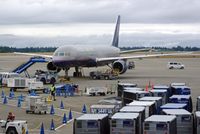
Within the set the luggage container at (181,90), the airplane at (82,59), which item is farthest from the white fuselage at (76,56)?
the luggage container at (181,90)

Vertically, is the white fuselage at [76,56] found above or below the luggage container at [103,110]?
above

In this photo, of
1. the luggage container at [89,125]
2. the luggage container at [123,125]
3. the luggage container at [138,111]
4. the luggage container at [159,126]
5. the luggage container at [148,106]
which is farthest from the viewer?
the luggage container at [148,106]

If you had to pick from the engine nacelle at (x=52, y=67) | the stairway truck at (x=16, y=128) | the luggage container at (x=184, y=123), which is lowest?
the stairway truck at (x=16, y=128)

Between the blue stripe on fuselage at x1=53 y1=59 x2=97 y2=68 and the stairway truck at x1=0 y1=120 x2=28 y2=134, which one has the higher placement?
the blue stripe on fuselage at x1=53 y1=59 x2=97 y2=68

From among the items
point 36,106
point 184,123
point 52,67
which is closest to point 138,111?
point 184,123

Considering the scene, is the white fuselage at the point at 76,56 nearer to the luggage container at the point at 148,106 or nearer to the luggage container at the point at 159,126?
the luggage container at the point at 148,106

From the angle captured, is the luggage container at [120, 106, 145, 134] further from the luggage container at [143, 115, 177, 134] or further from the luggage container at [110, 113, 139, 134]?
the luggage container at [143, 115, 177, 134]

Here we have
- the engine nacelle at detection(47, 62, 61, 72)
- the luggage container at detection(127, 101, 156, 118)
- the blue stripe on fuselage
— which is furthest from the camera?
the engine nacelle at detection(47, 62, 61, 72)

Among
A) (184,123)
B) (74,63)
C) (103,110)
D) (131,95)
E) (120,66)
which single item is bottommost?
(184,123)

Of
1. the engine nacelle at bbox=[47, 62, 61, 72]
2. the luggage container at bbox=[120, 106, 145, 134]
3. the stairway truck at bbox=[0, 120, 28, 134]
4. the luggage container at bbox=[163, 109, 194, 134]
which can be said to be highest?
the engine nacelle at bbox=[47, 62, 61, 72]

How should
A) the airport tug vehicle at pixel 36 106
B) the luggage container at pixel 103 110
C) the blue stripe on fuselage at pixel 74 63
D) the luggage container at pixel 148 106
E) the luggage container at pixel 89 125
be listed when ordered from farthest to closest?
1. the blue stripe on fuselage at pixel 74 63
2. the airport tug vehicle at pixel 36 106
3. the luggage container at pixel 103 110
4. the luggage container at pixel 148 106
5. the luggage container at pixel 89 125

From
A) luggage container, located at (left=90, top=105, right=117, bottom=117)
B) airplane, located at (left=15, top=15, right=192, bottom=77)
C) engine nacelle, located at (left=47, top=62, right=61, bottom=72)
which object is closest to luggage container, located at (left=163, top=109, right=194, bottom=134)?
luggage container, located at (left=90, top=105, right=117, bottom=117)

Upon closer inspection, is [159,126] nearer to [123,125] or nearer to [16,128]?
[123,125]

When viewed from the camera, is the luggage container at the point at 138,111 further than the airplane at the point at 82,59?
No
